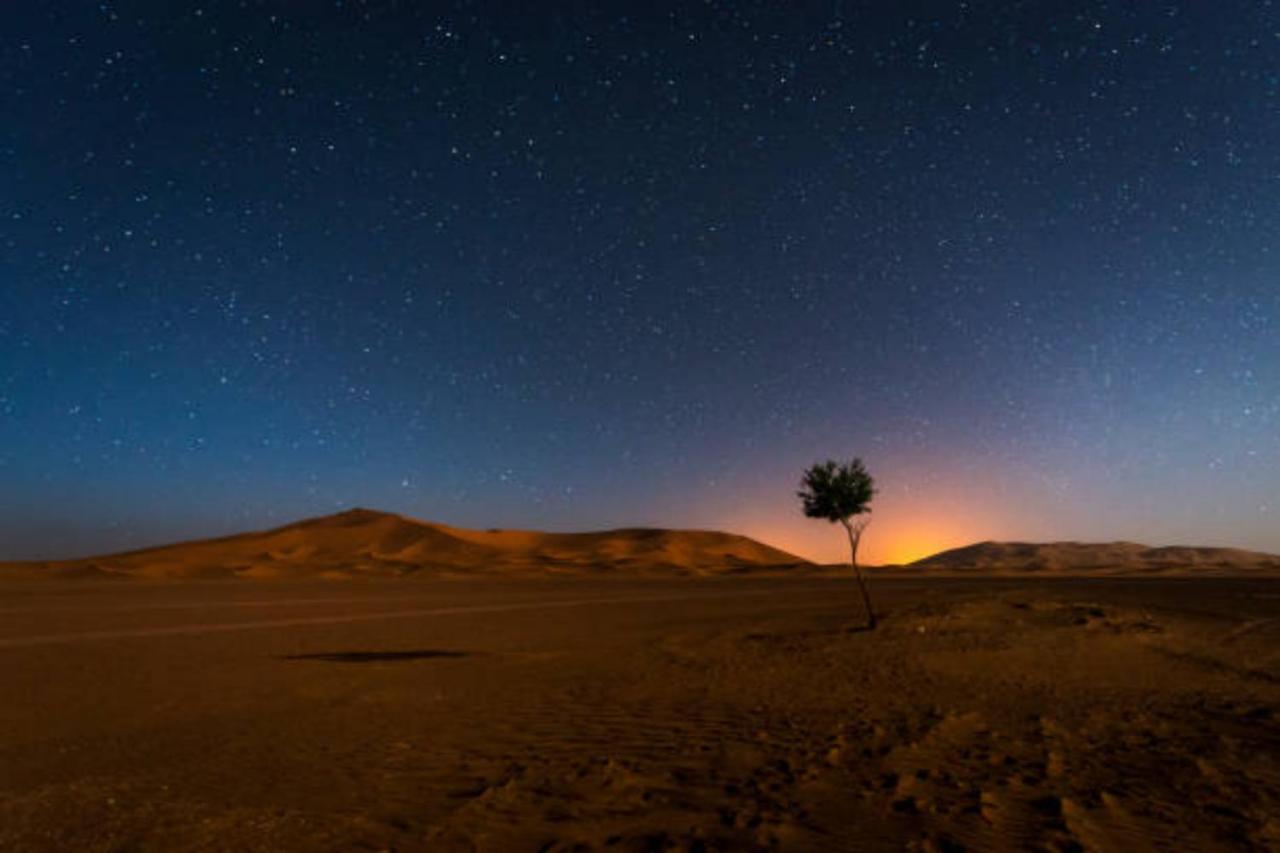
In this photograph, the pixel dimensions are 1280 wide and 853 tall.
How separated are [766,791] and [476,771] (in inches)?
119

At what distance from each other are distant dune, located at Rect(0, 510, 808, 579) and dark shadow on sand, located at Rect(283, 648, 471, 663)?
48.5m

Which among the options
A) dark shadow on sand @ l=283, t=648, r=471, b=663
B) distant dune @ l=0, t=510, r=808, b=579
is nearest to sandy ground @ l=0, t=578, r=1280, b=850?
dark shadow on sand @ l=283, t=648, r=471, b=663

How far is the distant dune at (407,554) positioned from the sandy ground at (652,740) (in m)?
52.1

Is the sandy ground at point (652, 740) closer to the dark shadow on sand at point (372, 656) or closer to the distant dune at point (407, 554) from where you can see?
the dark shadow on sand at point (372, 656)

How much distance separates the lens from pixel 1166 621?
23.3 metres

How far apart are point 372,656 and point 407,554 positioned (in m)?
77.0

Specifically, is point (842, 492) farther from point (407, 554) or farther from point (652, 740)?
point (407, 554)

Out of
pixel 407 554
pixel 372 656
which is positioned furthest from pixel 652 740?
pixel 407 554

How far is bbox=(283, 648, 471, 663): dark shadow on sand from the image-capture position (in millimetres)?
17141

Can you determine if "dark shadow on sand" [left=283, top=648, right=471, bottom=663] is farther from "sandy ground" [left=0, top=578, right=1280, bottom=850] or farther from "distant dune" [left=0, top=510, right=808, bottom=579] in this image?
"distant dune" [left=0, top=510, right=808, bottom=579]

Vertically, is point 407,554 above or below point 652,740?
above

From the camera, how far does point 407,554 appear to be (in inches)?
3585

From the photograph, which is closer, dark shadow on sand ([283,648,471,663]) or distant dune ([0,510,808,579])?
dark shadow on sand ([283,648,471,663])

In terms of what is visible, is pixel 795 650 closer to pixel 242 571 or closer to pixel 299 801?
pixel 299 801
